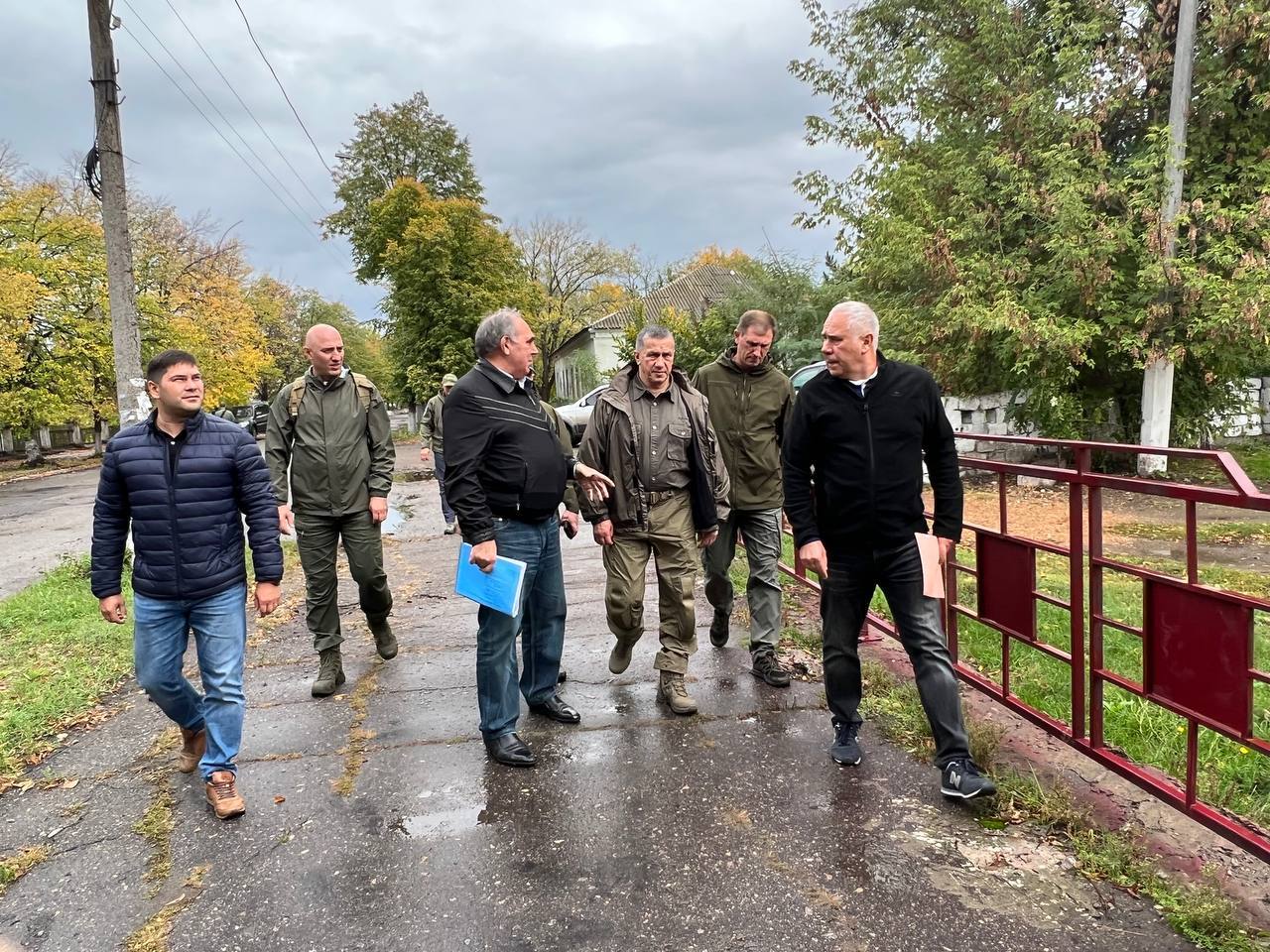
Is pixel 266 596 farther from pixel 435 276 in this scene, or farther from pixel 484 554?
pixel 435 276

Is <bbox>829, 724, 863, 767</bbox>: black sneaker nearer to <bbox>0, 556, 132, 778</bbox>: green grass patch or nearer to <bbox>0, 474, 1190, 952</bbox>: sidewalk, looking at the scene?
<bbox>0, 474, 1190, 952</bbox>: sidewalk

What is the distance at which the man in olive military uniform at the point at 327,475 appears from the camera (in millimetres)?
4414

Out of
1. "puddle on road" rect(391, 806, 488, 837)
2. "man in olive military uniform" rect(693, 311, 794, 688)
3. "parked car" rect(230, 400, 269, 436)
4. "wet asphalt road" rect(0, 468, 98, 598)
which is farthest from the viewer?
"parked car" rect(230, 400, 269, 436)

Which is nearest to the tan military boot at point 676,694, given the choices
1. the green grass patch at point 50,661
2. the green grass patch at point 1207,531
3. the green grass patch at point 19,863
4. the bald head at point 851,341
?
the bald head at point 851,341

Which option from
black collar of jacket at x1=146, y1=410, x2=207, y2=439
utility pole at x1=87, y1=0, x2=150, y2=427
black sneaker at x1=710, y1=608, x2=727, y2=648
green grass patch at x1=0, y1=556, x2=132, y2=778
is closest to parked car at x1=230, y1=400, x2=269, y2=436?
utility pole at x1=87, y1=0, x2=150, y2=427

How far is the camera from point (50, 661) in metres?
5.20

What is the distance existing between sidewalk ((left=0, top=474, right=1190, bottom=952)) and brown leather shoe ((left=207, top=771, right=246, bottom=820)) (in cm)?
5

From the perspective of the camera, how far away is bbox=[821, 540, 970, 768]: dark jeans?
3021mm

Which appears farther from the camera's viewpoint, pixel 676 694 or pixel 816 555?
pixel 676 694

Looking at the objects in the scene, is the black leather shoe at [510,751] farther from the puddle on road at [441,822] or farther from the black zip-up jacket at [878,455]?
the black zip-up jacket at [878,455]

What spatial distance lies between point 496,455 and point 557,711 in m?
1.32

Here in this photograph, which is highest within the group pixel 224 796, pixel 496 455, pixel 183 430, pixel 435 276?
pixel 435 276

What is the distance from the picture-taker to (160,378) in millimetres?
3145

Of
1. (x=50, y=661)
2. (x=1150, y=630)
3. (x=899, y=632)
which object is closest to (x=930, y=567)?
(x=899, y=632)
